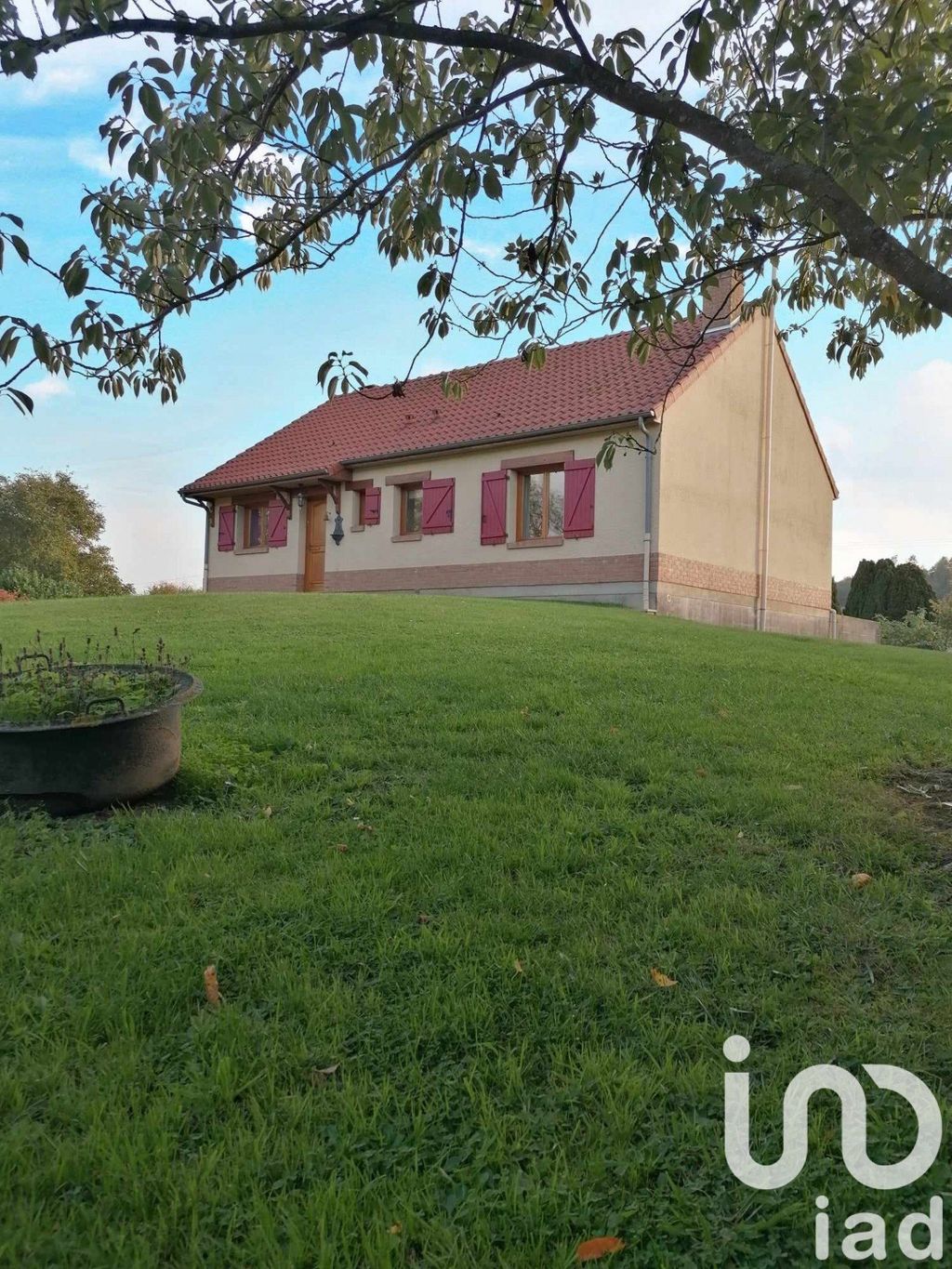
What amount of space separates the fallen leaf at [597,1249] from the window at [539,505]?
15.2 meters

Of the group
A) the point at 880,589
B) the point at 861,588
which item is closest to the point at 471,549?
the point at 880,589

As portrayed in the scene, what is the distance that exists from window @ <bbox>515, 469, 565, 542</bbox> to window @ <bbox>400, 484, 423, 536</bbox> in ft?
9.01

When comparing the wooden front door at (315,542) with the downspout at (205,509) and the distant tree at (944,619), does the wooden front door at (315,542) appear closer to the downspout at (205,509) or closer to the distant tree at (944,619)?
the downspout at (205,509)

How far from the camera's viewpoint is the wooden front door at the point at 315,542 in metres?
19.9

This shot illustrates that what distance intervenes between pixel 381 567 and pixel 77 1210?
57.2 feet

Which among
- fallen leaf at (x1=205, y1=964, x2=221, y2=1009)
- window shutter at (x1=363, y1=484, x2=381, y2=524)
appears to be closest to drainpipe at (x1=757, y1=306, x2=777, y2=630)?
window shutter at (x1=363, y1=484, x2=381, y2=524)

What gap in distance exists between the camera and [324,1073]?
6.72 feet

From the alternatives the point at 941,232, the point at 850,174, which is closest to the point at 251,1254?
the point at 850,174

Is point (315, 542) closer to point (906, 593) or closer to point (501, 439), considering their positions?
point (501, 439)

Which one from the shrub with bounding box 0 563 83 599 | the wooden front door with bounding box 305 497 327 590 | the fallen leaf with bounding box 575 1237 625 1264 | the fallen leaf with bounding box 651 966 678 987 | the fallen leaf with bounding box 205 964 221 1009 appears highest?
the wooden front door with bounding box 305 497 327 590

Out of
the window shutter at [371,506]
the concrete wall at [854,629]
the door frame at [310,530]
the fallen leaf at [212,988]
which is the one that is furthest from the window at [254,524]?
the fallen leaf at [212,988]

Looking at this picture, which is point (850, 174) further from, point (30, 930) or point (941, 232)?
point (30, 930)

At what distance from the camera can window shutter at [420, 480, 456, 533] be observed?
1766 cm

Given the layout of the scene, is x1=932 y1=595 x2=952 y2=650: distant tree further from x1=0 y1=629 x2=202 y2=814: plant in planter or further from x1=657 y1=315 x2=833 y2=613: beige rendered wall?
x1=0 y1=629 x2=202 y2=814: plant in planter
